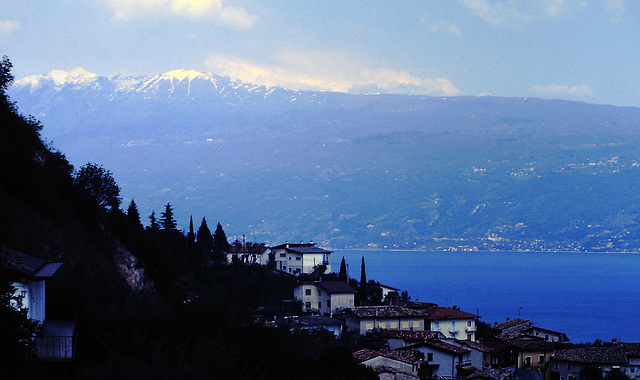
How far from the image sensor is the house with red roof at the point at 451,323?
139 ft

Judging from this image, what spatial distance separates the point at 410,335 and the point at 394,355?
5.57 m

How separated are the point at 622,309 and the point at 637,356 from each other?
5476cm

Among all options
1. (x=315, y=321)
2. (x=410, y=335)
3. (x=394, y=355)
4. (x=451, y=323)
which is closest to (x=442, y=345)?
(x=410, y=335)

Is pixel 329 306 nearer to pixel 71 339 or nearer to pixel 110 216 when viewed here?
pixel 110 216

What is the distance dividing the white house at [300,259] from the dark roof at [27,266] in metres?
44.9

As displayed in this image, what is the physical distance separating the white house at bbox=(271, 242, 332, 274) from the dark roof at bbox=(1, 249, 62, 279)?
147ft

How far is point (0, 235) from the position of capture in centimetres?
1015

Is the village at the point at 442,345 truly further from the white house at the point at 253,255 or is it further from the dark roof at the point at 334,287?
the white house at the point at 253,255

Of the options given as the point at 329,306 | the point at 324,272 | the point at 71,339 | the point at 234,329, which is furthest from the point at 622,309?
the point at 71,339

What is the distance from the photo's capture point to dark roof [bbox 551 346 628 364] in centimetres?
3619

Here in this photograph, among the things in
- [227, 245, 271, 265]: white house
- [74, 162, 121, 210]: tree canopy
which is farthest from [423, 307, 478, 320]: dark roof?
[227, 245, 271, 265]: white house

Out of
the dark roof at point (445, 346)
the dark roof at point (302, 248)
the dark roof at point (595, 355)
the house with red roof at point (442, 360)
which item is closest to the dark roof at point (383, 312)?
the dark roof at point (445, 346)

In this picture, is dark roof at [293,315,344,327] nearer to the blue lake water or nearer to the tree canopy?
the tree canopy

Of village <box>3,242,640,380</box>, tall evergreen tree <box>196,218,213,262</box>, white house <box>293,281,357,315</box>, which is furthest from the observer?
tall evergreen tree <box>196,218,213,262</box>
